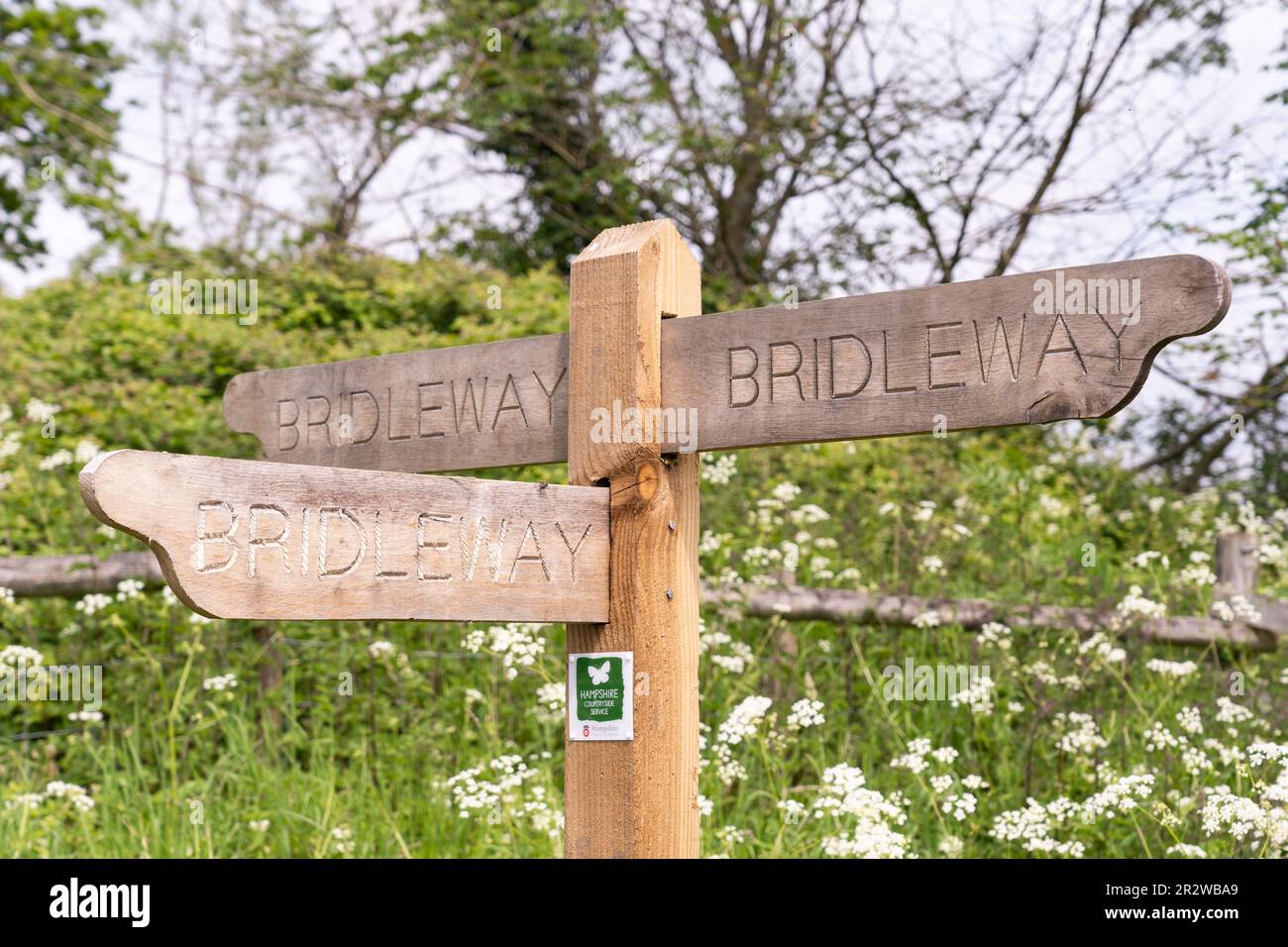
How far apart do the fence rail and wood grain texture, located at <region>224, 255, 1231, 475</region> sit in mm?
1987

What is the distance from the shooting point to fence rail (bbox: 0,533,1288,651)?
4.32m

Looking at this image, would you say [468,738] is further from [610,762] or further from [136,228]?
[136,228]

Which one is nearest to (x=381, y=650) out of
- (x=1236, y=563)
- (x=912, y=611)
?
(x=912, y=611)

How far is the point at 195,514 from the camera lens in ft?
5.67

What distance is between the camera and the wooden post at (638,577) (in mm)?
2227

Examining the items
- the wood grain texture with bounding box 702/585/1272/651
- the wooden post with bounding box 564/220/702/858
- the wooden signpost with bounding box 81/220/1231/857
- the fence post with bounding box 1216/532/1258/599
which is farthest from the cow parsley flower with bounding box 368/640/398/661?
the fence post with bounding box 1216/532/1258/599

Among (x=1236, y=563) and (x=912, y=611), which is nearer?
(x=912, y=611)

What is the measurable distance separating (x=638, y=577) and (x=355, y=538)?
0.55m

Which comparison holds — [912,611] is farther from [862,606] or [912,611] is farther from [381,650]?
[381,650]

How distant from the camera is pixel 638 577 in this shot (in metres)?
2.24

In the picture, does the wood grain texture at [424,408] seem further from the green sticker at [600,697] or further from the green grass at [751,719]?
the green grass at [751,719]

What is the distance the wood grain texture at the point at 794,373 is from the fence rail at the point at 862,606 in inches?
78.2

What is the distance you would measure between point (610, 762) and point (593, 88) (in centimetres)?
932
